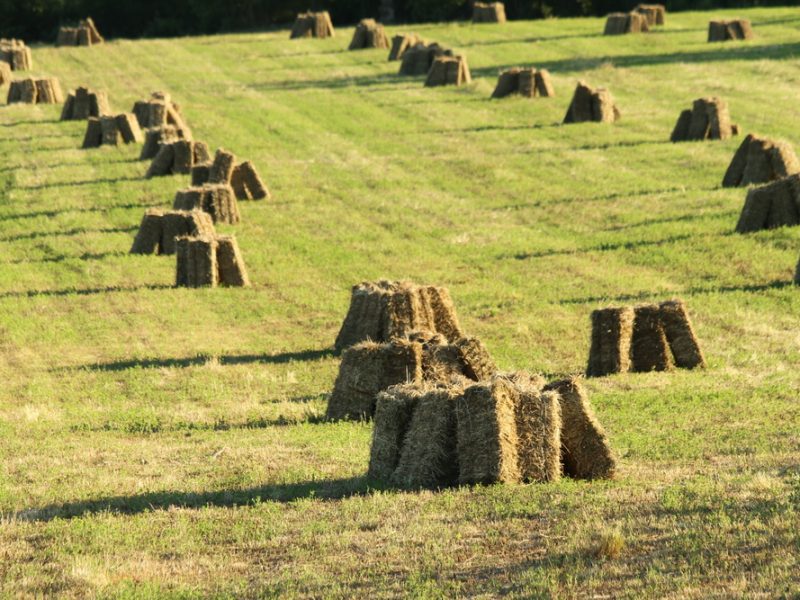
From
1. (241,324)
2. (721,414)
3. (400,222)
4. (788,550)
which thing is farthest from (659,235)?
(788,550)

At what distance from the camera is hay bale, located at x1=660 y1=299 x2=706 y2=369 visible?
2384 cm

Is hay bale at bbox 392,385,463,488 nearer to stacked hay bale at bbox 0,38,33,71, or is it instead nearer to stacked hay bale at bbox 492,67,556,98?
stacked hay bale at bbox 492,67,556,98

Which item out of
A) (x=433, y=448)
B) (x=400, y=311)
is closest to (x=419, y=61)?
(x=400, y=311)

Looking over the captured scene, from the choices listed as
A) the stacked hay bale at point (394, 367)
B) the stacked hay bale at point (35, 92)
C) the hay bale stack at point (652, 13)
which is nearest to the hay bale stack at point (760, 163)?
the stacked hay bale at point (394, 367)

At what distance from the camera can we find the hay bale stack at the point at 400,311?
2545 cm

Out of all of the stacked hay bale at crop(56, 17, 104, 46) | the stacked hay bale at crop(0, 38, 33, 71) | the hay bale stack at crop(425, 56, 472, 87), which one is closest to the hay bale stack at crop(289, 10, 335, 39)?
the stacked hay bale at crop(56, 17, 104, 46)

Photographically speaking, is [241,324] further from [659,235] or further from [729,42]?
[729,42]

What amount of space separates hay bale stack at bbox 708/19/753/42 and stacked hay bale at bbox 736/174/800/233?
117ft

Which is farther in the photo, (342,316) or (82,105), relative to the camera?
(82,105)

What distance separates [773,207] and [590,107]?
17974 millimetres

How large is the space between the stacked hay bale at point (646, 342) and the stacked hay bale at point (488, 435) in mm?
6418

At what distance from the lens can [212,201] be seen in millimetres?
38875

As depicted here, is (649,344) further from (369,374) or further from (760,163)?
(760,163)

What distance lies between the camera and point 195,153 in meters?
46.4
